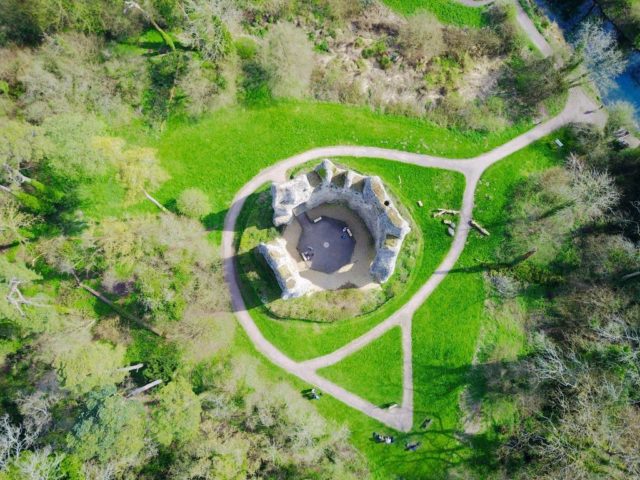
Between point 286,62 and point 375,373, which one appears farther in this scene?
point 286,62

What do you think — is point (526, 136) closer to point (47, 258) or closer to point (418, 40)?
point (418, 40)

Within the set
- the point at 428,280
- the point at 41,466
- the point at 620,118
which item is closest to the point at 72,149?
the point at 41,466

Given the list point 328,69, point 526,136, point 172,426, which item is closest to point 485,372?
point 526,136

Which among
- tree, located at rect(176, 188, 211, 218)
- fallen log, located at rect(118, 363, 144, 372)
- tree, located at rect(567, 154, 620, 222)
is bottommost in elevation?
fallen log, located at rect(118, 363, 144, 372)

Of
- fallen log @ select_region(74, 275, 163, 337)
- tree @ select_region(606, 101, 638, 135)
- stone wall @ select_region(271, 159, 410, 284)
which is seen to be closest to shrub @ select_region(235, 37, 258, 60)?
stone wall @ select_region(271, 159, 410, 284)

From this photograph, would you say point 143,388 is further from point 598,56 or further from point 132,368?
point 598,56

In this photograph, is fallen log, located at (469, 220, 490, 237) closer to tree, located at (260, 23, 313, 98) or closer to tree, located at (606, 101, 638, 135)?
tree, located at (606, 101, 638, 135)

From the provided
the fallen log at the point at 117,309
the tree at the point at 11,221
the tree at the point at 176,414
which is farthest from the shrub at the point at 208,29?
the tree at the point at 176,414
